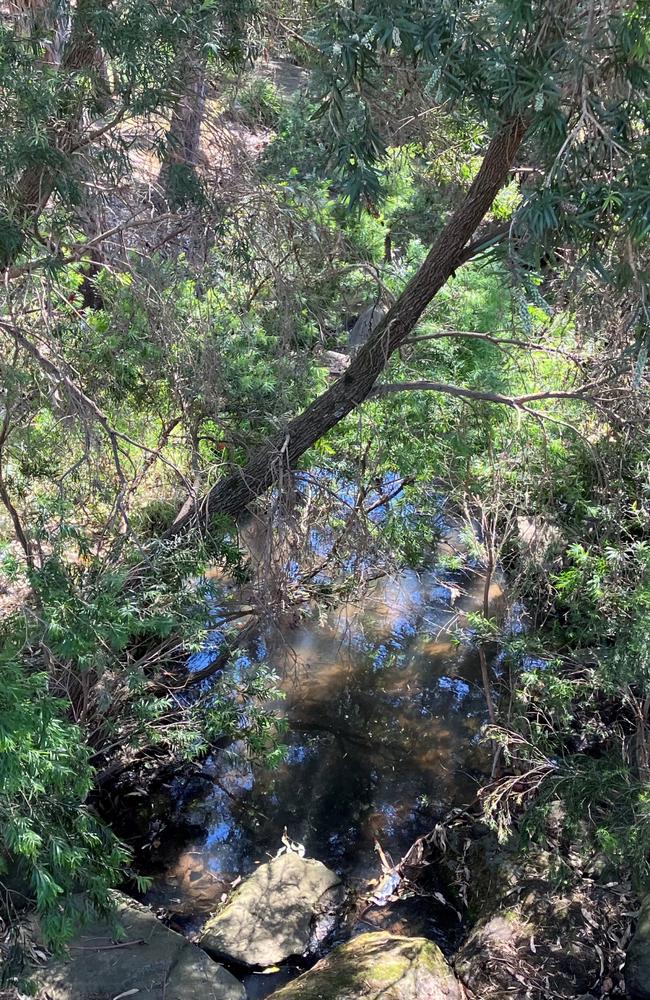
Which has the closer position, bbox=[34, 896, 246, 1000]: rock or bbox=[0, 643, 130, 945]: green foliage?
bbox=[0, 643, 130, 945]: green foliage

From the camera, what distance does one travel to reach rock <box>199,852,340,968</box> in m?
6.12

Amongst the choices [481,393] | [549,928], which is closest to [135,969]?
[549,928]

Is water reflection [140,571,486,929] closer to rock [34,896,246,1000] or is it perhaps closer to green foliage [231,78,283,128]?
rock [34,896,246,1000]

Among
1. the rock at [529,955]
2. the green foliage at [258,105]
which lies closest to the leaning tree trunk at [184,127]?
the green foliage at [258,105]

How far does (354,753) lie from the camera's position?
8.20 m

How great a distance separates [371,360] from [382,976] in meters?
3.97

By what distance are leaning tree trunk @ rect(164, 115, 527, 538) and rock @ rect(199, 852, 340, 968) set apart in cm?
Answer: 273

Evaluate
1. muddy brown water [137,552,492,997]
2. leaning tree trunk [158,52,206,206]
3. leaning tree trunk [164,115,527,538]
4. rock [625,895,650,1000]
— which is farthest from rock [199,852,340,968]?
leaning tree trunk [158,52,206,206]

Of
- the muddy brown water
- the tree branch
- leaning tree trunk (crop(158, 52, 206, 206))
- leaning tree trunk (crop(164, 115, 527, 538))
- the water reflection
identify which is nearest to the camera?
leaning tree trunk (crop(164, 115, 527, 538))

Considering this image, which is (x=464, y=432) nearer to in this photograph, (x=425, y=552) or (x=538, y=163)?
(x=425, y=552)

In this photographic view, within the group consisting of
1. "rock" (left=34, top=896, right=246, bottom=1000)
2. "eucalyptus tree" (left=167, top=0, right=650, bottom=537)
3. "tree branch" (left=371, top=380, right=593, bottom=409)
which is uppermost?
"tree branch" (left=371, top=380, right=593, bottom=409)

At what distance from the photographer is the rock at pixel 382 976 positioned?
529 cm

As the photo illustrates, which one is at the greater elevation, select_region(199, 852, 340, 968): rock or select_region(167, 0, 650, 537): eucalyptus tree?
select_region(167, 0, 650, 537): eucalyptus tree

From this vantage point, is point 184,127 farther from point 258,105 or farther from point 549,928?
point 549,928
